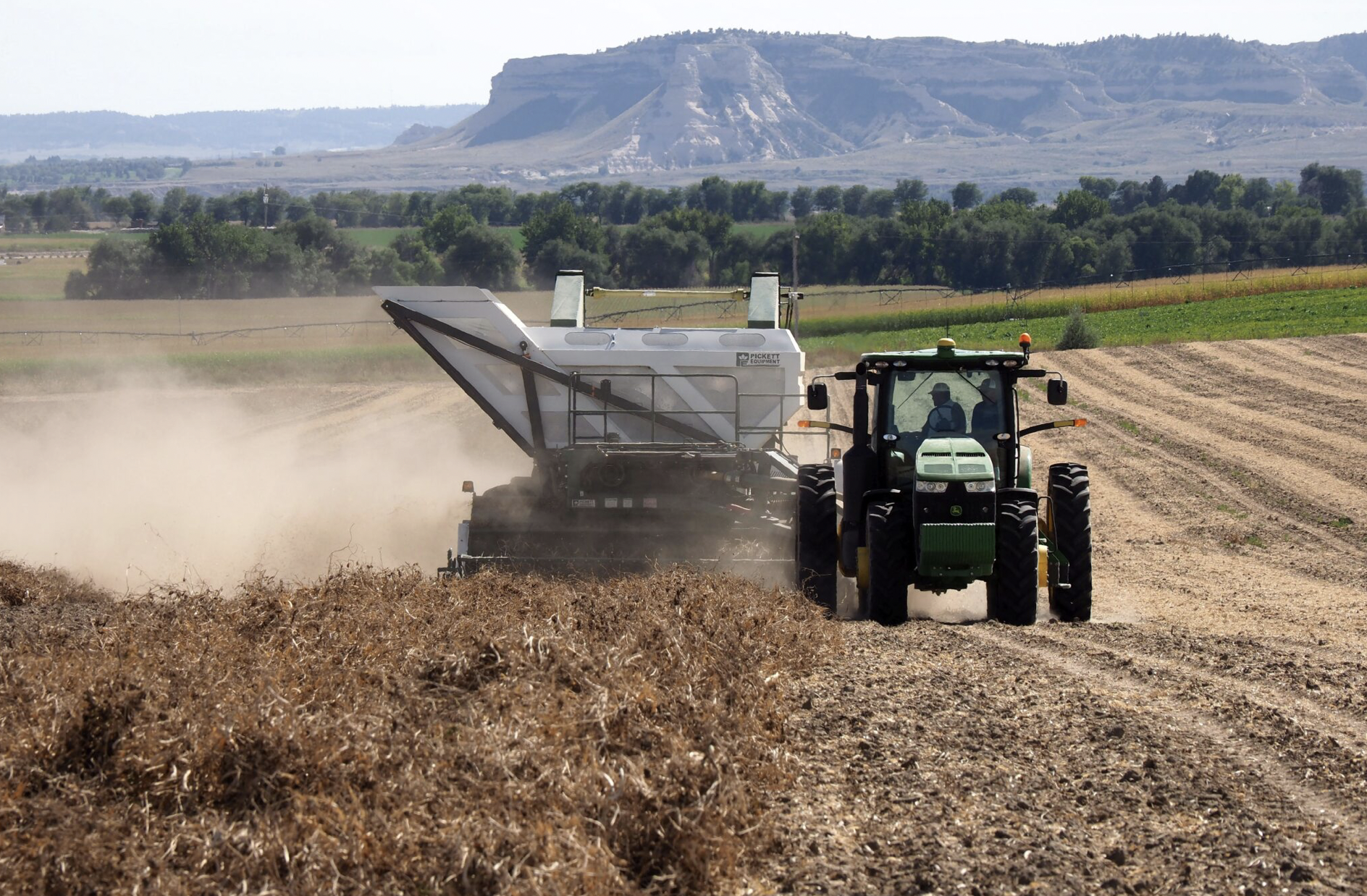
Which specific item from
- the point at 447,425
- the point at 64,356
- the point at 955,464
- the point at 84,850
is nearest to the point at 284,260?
the point at 64,356

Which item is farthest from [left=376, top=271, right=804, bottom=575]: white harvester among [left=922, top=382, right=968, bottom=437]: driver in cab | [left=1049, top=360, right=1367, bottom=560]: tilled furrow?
[left=1049, top=360, right=1367, bottom=560]: tilled furrow

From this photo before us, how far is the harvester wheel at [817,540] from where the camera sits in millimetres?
12195

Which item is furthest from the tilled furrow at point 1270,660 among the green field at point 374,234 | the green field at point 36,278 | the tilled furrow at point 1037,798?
the green field at point 374,234

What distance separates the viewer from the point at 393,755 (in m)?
6.40

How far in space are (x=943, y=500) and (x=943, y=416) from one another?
5.15 feet

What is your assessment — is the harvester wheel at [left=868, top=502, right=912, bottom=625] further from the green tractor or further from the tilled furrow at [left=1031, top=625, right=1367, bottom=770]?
the tilled furrow at [left=1031, top=625, right=1367, bottom=770]

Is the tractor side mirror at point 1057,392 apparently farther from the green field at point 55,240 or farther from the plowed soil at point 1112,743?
the green field at point 55,240

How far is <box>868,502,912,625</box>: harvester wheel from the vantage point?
36.9ft

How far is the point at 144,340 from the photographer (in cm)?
4681

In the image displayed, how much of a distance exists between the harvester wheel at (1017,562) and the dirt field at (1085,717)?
21 centimetres

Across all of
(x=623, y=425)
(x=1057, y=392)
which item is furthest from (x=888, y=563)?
(x=623, y=425)

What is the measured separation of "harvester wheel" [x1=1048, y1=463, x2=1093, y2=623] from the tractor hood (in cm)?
93

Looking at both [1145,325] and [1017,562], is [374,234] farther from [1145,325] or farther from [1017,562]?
[1017,562]

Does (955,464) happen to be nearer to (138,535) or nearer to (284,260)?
(138,535)
